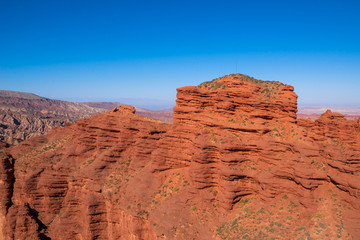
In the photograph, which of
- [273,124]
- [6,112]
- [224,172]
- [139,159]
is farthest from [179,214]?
[6,112]

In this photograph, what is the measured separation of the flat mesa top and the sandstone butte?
0.19 metres

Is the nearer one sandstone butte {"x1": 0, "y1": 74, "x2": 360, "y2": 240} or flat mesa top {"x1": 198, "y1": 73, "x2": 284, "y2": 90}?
sandstone butte {"x1": 0, "y1": 74, "x2": 360, "y2": 240}

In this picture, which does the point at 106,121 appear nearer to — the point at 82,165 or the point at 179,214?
the point at 82,165

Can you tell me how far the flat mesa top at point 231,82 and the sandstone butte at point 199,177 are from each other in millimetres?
188

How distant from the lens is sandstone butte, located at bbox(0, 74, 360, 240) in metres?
22.7

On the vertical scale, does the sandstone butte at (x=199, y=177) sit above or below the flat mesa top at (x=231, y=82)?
below

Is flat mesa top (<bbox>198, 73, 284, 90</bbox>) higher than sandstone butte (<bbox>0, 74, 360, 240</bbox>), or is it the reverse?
flat mesa top (<bbox>198, 73, 284, 90</bbox>)

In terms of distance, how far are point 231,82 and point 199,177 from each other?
12850 millimetres

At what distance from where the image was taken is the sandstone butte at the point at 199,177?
22688 mm

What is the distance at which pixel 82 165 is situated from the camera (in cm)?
3847

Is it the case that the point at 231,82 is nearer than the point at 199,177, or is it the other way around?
the point at 199,177

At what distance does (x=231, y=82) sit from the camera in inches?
1210

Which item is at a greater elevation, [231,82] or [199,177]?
[231,82]

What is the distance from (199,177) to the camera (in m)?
27.4
